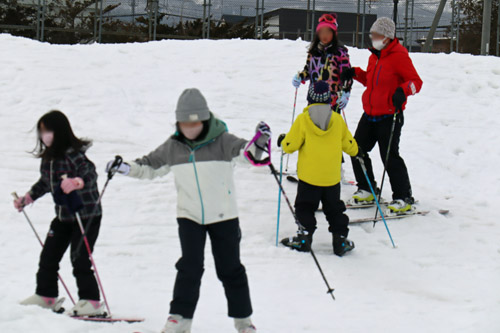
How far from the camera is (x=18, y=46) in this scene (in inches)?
461

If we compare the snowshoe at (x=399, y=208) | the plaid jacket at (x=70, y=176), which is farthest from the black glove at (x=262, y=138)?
the snowshoe at (x=399, y=208)

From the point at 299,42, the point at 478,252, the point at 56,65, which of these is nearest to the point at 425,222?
the point at 478,252

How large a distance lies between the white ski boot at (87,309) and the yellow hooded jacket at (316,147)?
2358 millimetres

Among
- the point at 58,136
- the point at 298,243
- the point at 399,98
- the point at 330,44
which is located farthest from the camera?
the point at 330,44

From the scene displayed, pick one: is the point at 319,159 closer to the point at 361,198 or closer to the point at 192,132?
the point at 361,198

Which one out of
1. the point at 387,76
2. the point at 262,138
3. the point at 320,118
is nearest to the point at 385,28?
the point at 387,76

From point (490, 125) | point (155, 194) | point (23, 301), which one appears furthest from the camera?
point (490, 125)

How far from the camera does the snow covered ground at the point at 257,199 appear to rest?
4.42m

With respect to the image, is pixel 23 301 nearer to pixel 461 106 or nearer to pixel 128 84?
pixel 128 84

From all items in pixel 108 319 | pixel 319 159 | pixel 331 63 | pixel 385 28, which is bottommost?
pixel 108 319

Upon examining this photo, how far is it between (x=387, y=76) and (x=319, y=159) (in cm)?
150

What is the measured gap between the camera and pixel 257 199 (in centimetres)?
694

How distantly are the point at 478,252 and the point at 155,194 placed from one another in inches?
139

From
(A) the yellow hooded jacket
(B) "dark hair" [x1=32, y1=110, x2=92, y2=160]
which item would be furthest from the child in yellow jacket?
(B) "dark hair" [x1=32, y1=110, x2=92, y2=160]
